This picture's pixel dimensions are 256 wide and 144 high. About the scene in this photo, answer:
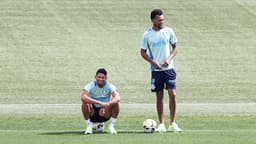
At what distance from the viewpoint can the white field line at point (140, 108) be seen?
18250 mm

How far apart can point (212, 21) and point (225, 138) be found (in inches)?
952

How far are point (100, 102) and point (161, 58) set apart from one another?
1299 millimetres

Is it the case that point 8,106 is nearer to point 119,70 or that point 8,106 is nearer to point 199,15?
point 119,70

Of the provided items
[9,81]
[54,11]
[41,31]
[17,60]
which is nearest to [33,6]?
[54,11]

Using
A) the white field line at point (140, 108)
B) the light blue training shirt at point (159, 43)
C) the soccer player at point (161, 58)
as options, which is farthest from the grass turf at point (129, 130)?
the light blue training shirt at point (159, 43)

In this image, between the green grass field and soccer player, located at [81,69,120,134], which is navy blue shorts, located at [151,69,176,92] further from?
the green grass field

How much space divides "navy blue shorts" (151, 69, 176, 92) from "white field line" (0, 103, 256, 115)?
4.09 m

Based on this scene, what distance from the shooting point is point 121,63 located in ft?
91.8

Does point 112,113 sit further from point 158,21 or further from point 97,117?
point 158,21

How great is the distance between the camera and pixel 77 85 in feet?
79.9

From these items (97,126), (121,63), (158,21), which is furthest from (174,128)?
(121,63)

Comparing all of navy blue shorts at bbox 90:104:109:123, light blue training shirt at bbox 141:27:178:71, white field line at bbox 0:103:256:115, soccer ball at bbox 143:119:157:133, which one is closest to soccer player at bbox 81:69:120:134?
navy blue shorts at bbox 90:104:109:123

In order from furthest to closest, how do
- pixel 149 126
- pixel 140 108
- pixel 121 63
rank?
pixel 121 63, pixel 140 108, pixel 149 126

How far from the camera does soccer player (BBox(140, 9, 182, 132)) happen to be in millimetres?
13977
